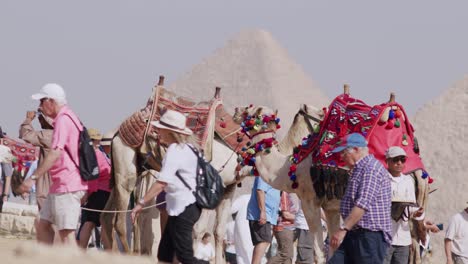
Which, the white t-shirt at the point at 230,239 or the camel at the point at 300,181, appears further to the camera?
the white t-shirt at the point at 230,239

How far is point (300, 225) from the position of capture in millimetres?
17000

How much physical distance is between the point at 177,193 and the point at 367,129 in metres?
2.93

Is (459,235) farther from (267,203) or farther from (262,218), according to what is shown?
(262,218)

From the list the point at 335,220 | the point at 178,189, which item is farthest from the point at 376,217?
the point at 335,220

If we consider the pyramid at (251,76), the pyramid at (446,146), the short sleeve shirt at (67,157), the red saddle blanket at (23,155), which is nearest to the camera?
the short sleeve shirt at (67,157)

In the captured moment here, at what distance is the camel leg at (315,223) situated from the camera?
45.5 ft

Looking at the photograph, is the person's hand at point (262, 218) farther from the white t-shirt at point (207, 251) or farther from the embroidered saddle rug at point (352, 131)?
the white t-shirt at point (207, 251)

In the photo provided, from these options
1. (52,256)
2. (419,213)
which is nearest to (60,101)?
(52,256)

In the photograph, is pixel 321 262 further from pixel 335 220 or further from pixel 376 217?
pixel 376 217

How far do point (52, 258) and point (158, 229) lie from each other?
939 cm

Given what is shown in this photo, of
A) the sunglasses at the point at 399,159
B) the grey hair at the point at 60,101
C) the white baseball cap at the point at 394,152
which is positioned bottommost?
the sunglasses at the point at 399,159

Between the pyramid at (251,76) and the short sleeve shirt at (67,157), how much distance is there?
113569mm

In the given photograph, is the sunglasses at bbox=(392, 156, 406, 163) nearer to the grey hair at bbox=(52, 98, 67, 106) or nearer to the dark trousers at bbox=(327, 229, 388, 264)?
the dark trousers at bbox=(327, 229, 388, 264)

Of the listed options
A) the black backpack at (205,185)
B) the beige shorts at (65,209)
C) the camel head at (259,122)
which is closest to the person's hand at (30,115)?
the camel head at (259,122)
